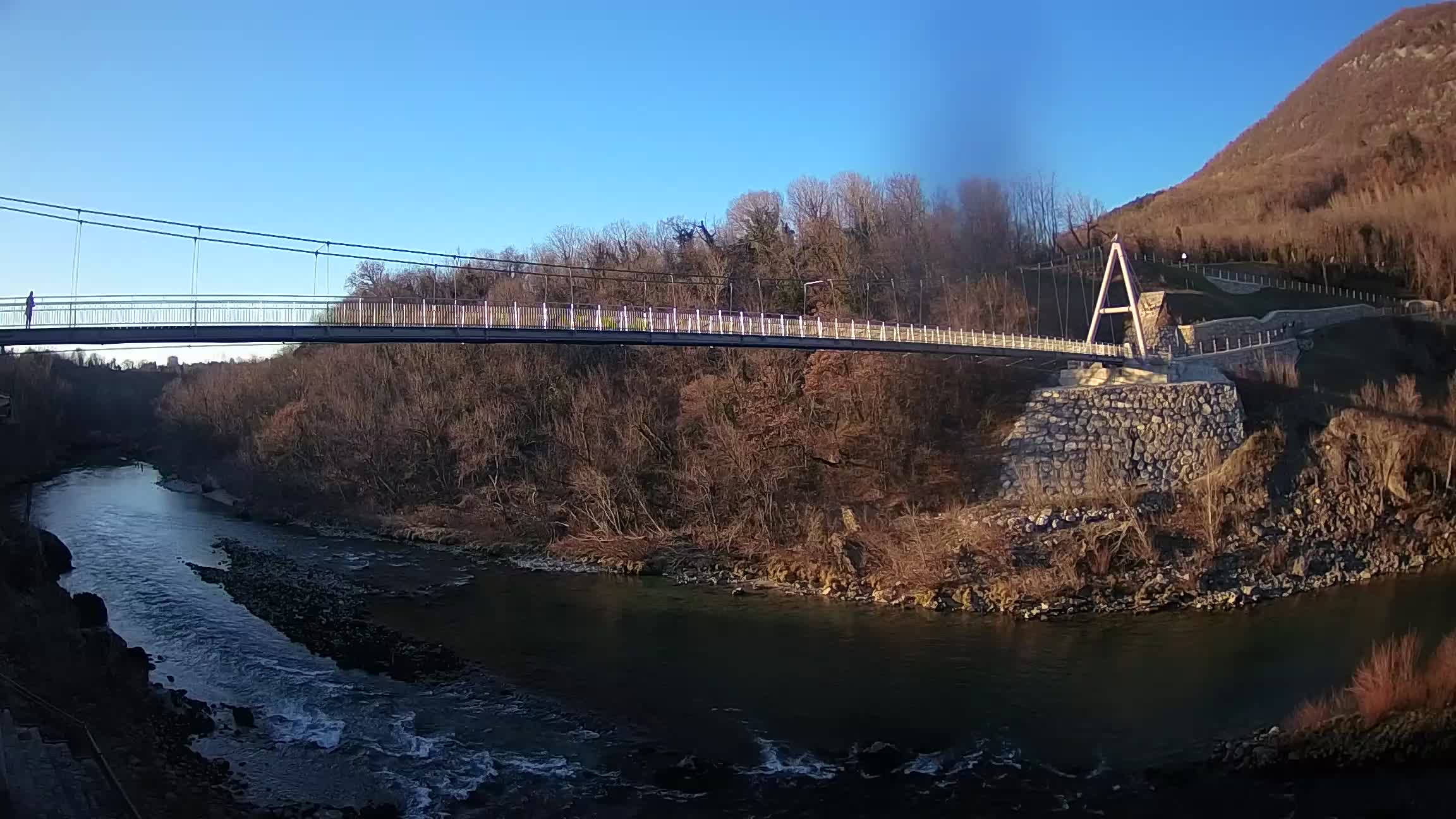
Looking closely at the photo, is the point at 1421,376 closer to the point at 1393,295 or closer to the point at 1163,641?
the point at 1393,295

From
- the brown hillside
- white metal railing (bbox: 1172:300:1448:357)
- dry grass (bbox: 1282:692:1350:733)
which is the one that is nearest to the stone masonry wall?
white metal railing (bbox: 1172:300:1448:357)

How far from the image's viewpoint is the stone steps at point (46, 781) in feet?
29.1

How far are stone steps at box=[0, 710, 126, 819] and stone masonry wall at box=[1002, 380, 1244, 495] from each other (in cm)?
2101

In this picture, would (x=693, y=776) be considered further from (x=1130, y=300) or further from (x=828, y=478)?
(x=1130, y=300)

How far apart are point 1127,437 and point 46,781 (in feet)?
Answer: 78.7

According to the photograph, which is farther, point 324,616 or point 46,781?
point 324,616

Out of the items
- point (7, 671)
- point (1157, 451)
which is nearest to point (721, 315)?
point (1157, 451)

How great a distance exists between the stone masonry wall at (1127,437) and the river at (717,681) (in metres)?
5.51

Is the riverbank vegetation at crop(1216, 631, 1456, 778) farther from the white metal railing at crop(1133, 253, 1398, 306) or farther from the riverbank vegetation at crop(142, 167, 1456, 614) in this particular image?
the white metal railing at crop(1133, 253, 1398, 306)

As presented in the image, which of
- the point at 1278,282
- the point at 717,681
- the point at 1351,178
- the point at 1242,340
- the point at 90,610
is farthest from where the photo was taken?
the point at 1351,178

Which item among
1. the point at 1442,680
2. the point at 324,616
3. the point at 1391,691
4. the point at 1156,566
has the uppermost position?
the point at 1156,566

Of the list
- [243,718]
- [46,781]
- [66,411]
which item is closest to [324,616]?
[243,718]

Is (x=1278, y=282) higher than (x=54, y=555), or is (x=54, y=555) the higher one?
(x=1278, y=282)

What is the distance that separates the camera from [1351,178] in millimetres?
65562
